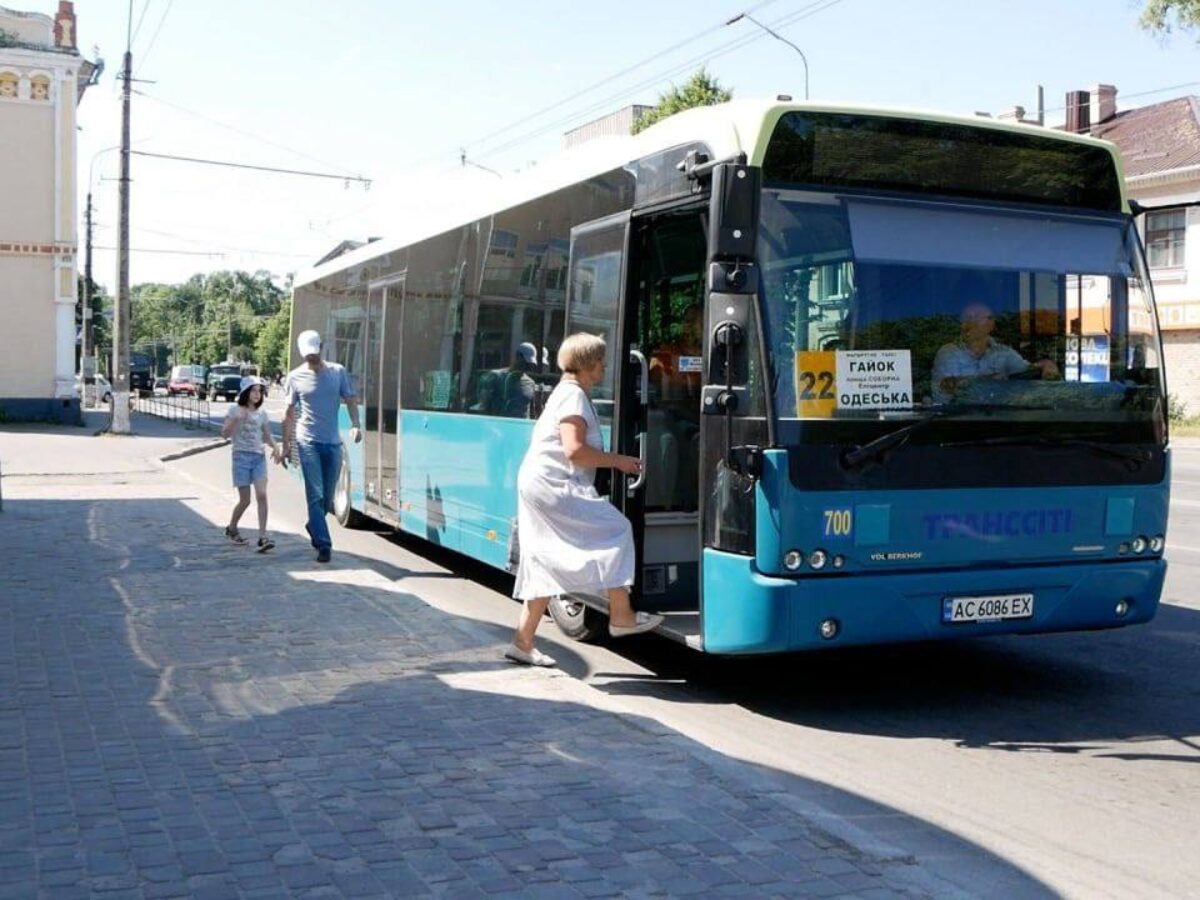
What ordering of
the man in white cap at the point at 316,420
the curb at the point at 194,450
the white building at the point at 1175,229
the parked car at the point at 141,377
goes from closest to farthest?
the man in white cap at the point at 316,420, the curb at the point at 194,450, the white building at the point at 1175,229, the parked car at the point at 141,377

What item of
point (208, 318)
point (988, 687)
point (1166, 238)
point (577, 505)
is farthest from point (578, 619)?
point (208, 318)

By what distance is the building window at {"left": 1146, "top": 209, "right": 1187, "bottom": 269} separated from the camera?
4203 centimetres

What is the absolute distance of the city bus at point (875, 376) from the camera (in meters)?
6.88

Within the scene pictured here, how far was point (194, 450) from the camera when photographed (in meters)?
30.9

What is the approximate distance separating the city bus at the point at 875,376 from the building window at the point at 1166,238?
37367 millimetres

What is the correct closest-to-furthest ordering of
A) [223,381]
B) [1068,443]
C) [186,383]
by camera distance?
[1068,443]
[223,381]
[186,383]

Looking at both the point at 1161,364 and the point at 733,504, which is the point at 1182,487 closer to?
the point at 1161,364

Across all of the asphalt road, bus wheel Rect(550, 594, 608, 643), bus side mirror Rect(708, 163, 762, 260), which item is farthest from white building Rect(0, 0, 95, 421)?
bus side mirror Rect(708, 163, 762, 260)

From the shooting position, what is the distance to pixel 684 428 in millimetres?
8406

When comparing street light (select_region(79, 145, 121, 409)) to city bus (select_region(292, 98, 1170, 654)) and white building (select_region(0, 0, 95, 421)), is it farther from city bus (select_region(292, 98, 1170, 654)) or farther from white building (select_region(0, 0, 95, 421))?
city bus (select_region(292, 98, 1170, 654))

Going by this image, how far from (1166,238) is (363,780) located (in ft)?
137

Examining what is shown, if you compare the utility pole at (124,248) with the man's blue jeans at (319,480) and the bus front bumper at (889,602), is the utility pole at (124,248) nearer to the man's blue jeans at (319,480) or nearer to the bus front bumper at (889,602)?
the man's blue jeans at (319,480)

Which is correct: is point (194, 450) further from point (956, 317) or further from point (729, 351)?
point (956, 317)

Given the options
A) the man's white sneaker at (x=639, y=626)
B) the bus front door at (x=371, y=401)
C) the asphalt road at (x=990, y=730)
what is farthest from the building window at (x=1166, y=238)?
the man's white sneaker at (x=639, y=626)
